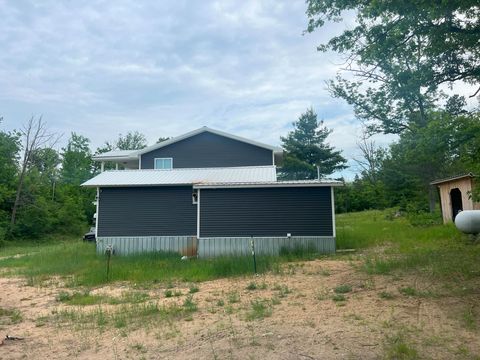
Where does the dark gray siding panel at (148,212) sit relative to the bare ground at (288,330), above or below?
above

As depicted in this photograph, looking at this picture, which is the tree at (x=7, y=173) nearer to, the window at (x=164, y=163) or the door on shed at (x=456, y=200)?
the window at (x=164, y=163)

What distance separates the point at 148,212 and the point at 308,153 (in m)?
28.9

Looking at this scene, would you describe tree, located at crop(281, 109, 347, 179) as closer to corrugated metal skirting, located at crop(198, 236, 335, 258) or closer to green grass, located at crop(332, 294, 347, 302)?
corrugated metal skirting, located at crop(198, 236, 335, 258)

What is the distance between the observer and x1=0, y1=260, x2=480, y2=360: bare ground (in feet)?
15.5

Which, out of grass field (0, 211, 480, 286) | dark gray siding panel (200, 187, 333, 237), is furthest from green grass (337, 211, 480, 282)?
dark gray siding panel (200, 187, 333, 237)

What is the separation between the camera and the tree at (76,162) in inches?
1964

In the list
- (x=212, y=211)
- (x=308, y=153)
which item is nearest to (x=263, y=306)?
(x=212, y=211)

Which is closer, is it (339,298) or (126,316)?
(126,316)

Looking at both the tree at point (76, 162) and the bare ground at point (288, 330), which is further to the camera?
the tree at point (76, 162)

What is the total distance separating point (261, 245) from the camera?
48.3ft

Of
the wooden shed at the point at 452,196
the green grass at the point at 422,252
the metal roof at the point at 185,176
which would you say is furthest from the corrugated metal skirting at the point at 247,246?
the wooden shed at the point at 452,196

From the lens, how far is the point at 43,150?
3453cm

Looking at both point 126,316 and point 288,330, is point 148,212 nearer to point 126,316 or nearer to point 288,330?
point 126,316

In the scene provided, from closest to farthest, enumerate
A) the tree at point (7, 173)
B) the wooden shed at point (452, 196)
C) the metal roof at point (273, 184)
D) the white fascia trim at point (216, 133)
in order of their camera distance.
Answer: the metal roof at point (273, 184)
the wooden shed at point (452, 196)
the white fascia trim at point (216, 133)
the tree at point (7, 173)
